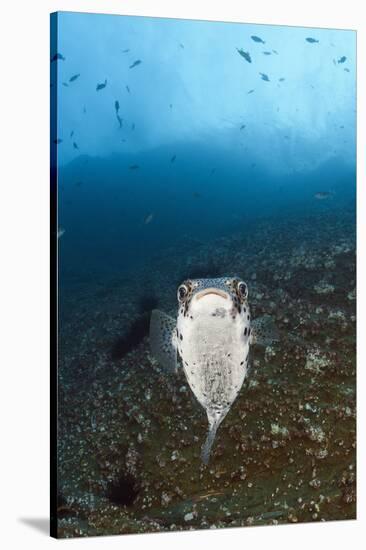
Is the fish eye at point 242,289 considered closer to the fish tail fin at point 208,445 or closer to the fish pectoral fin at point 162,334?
the fish pectoral fin at point 162,334

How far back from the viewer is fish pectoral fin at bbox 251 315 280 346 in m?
7.29

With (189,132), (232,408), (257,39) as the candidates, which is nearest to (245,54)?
(257,39)

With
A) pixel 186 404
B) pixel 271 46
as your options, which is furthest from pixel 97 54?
pixel 186 404

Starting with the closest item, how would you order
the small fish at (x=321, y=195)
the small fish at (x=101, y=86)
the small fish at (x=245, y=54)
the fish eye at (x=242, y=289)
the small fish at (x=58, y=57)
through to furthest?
the small fish at (x=58, y=57) < the small fish at (x=101, y=86) < the fish eye at (x=242, y=289) < the small fish at (x=245, y=54) < the small fish at (x=321, y=195)

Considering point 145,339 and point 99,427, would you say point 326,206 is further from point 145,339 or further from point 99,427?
point 99,427

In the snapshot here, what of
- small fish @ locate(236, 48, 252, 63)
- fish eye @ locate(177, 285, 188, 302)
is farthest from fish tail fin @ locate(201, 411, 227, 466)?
small fish @ locate(236, 48, 252, 63)

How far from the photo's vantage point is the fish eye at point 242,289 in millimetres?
7176

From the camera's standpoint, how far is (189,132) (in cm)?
714

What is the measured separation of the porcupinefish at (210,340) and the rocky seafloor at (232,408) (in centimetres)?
6

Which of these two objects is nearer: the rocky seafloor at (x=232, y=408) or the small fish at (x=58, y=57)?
the small fish at (x=58, y=57)

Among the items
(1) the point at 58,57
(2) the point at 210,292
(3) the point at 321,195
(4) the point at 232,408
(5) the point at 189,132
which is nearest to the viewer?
(1) the point at 58,57

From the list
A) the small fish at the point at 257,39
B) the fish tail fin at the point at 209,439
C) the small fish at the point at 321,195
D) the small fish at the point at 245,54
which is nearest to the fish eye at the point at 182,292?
the fish tail fin at the point at 209,439

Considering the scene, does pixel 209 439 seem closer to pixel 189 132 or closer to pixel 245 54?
pixel 189 132

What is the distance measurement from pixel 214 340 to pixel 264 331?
1.46 feet
